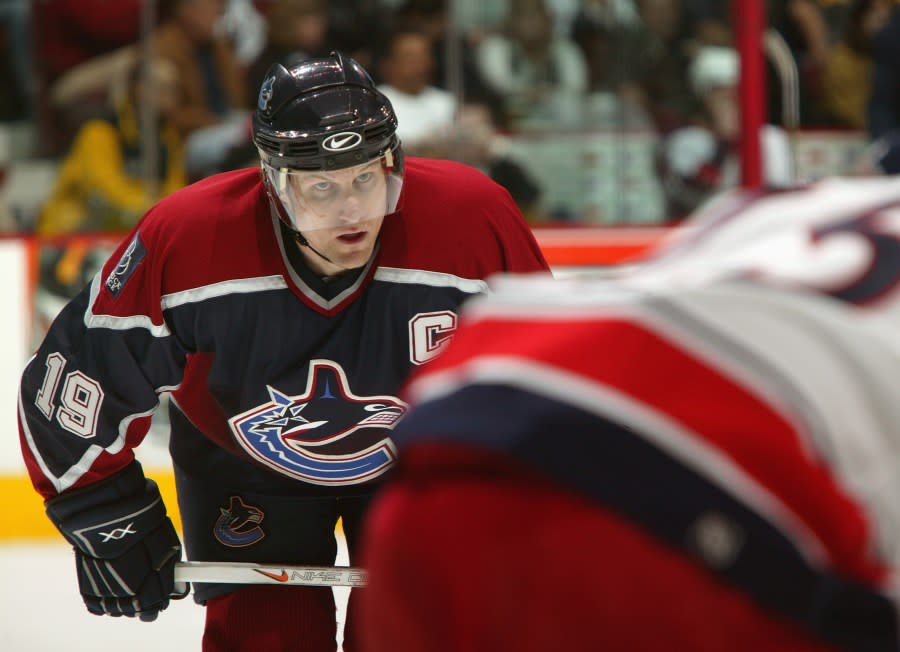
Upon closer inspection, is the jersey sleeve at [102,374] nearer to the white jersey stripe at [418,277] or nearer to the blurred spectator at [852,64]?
the white jersey stripe at [418,277]

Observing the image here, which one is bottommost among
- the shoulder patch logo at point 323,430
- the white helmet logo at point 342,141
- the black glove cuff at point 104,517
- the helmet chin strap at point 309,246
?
the black glove cuff at point 104,517

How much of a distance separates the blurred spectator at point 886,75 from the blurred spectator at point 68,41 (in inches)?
72.7

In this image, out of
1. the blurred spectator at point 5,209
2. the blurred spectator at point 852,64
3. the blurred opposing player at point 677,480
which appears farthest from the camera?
the blurred spectator at point 852,64

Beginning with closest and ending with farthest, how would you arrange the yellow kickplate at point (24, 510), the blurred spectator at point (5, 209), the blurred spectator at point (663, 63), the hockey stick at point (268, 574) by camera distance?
the hockey stick at point (268, 574), the yellow kickplate at point (24, 510), the blurred spectator at point (5, 209), the blurred spectator at point (663, 63)

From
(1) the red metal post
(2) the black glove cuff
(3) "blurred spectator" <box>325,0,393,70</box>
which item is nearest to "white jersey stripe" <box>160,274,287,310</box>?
(2) the black glove cuff

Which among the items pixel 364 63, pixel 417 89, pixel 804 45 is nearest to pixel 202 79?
pixel 364 63

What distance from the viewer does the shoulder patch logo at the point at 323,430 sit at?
5.27 ft

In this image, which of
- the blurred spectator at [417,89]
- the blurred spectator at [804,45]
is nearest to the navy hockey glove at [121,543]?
the blurred spectator at [417,89]

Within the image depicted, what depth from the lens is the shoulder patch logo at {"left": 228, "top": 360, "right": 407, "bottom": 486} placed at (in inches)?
63.2

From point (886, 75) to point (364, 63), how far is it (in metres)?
1.32

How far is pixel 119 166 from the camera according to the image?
325 centimetres

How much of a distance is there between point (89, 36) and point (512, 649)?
2972 millimetres

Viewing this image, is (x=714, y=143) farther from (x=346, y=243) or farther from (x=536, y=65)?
(x=346, y=243)

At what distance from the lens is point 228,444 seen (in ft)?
5.61
